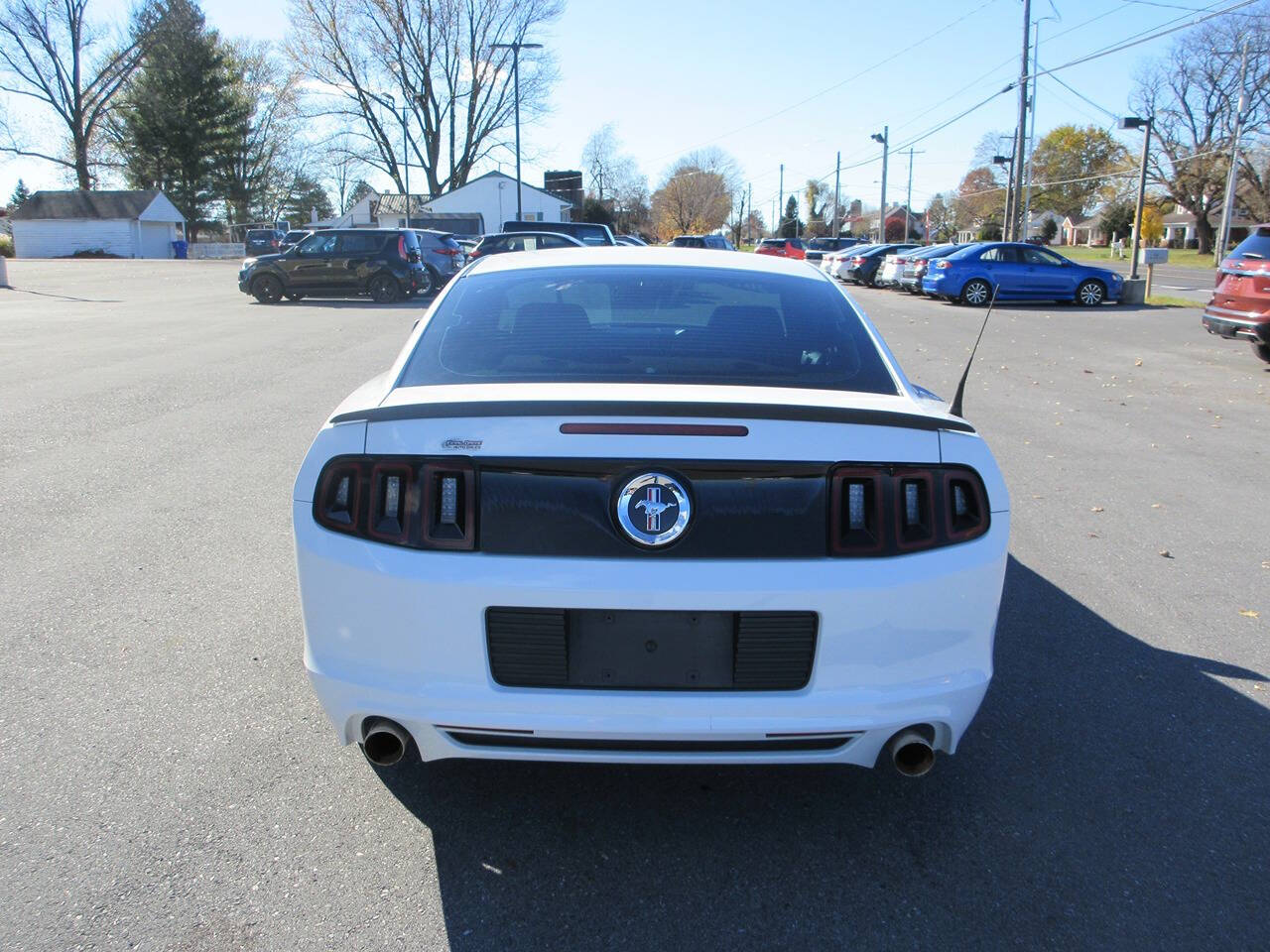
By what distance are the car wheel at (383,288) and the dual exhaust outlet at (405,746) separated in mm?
23490

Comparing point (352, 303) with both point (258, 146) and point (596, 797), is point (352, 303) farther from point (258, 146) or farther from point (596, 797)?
point (258, 146)

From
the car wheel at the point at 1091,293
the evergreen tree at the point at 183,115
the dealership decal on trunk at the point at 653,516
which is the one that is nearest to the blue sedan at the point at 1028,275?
the car wheel at the point at 1091,293

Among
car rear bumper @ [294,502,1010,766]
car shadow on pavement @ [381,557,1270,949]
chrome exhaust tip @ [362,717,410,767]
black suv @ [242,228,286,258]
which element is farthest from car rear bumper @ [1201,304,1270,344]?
black suv @ [242,228,286,258]

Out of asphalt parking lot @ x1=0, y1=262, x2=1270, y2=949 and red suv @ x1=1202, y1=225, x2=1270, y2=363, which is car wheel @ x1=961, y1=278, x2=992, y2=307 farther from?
asphalt parking lot @ x1=0, y1=262, x2=1270, y2=949

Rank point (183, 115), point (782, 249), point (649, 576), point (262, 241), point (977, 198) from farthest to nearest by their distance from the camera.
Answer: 1. point (977, 198)
2. point (183, 115)
3. point (262, 241)
4. point (782, 249)
5. point (649, 576)

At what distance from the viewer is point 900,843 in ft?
9.64

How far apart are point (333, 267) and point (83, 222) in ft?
161

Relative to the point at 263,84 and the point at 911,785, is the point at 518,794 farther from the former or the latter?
the point at 263,84

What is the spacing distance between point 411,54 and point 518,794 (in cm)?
6419

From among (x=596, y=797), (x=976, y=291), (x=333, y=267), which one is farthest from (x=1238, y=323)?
(x=333, y=267)

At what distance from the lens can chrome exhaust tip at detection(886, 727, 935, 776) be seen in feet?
8.89

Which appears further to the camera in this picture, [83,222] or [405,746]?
[83,222]

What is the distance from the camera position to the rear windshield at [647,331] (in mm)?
3205

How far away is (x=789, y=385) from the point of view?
3.12m
